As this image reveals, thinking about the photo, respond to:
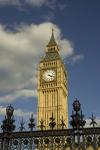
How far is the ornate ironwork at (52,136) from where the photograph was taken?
1725cm

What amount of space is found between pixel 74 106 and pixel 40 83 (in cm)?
6761

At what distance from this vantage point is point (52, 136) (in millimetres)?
17938

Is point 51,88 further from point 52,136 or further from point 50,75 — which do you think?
point 52,136

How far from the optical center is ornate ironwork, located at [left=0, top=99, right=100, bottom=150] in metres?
17.2

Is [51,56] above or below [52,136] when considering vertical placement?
above

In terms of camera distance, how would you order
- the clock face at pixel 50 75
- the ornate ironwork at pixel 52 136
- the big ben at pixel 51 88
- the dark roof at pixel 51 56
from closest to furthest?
the ornate ironwork at pixel 52 136
the big ben at pixel 51 88
the clock face at pixel 50 75
the dark roof at pixel 51 56

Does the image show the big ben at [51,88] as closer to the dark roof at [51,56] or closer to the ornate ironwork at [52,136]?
the dark roof at [51,56]

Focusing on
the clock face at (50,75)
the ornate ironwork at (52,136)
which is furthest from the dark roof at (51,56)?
the ornate ironwork at (52,136)

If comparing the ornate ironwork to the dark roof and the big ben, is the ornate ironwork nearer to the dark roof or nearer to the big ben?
the big ben

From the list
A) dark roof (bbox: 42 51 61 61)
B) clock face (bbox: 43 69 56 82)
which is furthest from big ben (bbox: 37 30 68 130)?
dark roof (bbox: 42 51 61 61)

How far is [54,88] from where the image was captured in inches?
3346

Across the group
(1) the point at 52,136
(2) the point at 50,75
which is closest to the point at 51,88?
(2) the point at 50,75

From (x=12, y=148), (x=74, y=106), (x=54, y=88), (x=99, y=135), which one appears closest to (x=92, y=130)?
(x=99, y=135)

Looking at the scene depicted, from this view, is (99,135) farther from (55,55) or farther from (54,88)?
(55,55)
